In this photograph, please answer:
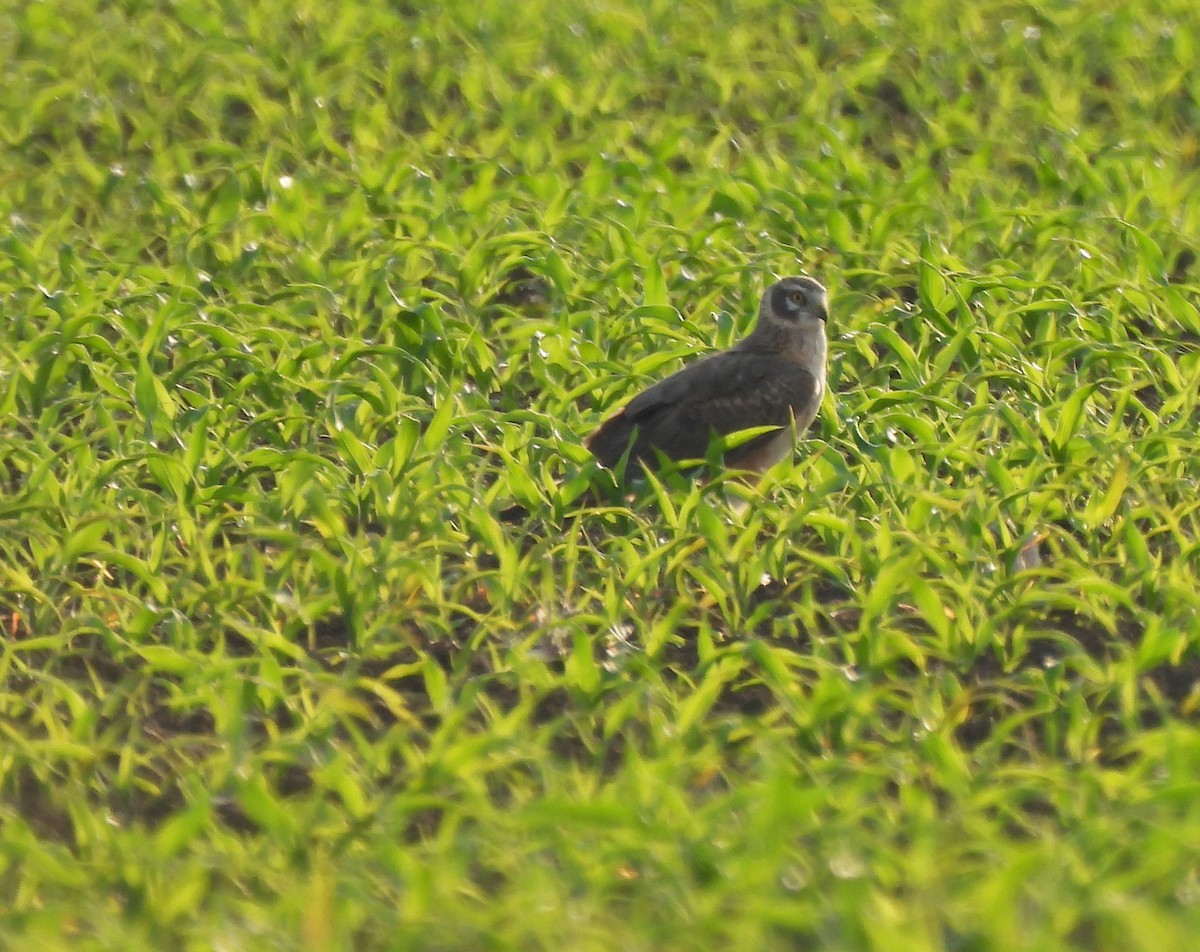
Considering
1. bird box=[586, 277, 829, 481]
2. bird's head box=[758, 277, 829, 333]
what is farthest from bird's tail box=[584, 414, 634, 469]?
bird's head box=[758, 277, 829, 333]

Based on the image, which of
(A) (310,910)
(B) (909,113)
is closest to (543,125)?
(B) (909,113)

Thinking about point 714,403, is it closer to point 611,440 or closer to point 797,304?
point 611,440

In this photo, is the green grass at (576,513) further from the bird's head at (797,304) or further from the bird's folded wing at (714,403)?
the bird's head at (797,304)

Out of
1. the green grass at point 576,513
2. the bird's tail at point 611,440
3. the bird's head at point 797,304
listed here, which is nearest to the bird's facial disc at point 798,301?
the bird's head at point 797,304

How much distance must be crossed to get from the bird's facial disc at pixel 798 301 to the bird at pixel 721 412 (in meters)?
0.15

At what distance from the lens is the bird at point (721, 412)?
22.4 ft

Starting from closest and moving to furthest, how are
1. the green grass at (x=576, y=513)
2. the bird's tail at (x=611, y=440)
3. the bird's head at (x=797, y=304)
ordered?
the green grass at (x=576, y=513)
the bird's tail at (x=611, y=440)
the bird's head at (x=797, y=304)

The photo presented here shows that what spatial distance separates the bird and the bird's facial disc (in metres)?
0.15

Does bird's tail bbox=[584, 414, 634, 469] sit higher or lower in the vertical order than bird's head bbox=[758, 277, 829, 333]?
lower

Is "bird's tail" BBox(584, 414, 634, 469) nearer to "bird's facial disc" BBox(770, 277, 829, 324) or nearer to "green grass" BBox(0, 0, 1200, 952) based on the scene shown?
"green grass" BBox(0, 0, 1200, 952)

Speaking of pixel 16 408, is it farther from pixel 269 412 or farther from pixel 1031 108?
pixel 1031 108

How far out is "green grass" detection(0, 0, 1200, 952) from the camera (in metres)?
4.54

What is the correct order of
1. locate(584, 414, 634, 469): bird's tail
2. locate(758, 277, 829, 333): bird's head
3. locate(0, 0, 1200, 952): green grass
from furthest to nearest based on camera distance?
locate(758, 277, 829, 333): bird's head → locate(584, 414, 634, 469): bird's tail → locate(0, 0, 1200, 952): green grass

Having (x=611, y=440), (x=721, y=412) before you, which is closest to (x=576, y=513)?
(x=611, y=440)
